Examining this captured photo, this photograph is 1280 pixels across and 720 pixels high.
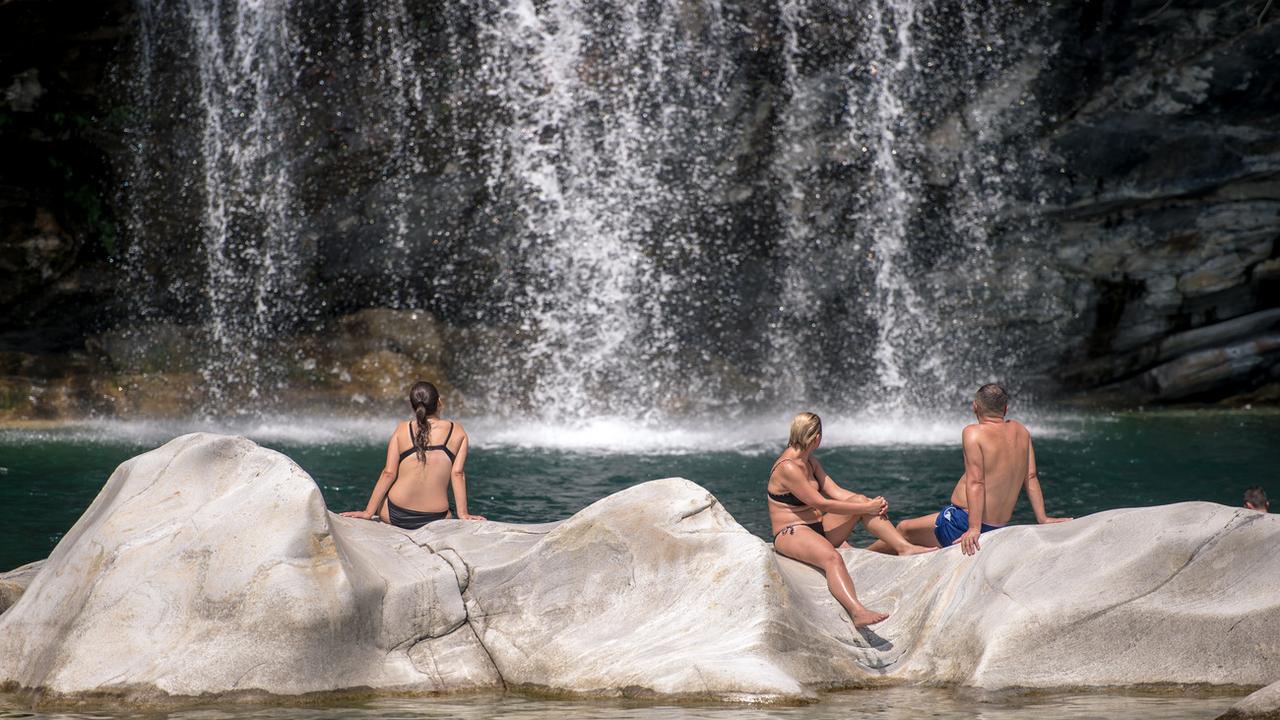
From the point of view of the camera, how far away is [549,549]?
6.51m

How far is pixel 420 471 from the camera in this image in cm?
795

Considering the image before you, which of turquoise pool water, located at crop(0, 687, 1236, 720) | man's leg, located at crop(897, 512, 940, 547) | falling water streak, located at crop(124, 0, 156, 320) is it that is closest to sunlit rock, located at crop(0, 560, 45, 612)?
turquoise pool water, located at crop(0, 687, 1236, 720)

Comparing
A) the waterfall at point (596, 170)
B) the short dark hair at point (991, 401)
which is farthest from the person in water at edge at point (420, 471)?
the waterfall at point (596, 170)

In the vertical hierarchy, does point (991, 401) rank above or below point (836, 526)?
above

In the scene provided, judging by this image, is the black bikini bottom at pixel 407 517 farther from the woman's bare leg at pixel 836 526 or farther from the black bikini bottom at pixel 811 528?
the woman's bare leg at pixel 836 526

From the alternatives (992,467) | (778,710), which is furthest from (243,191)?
(778,710)

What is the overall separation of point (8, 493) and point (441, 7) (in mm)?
10045

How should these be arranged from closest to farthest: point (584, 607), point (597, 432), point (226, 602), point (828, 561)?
point (226, 602) → point (584, 607) → point (828, 561) → point (597, 432)

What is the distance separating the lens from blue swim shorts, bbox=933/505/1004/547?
7.29 m

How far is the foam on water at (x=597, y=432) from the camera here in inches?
591

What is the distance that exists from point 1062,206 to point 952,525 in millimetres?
12751

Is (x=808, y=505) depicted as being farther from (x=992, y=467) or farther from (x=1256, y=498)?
(x=1256, y=498)

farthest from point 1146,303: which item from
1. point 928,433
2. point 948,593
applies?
point 948,593

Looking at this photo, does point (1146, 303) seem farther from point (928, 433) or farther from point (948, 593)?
point (948, 593)
